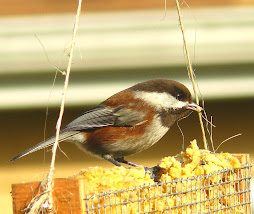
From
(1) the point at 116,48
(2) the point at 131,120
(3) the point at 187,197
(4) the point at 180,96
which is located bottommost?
(3) the point at 187,197

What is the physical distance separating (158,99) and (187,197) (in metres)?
0.84

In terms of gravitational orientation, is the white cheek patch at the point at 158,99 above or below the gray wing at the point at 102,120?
above

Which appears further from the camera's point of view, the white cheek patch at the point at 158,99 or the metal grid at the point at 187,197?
the white cheek patch at the point at 158,99

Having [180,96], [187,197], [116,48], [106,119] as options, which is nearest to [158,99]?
[180,96]

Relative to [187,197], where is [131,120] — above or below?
above

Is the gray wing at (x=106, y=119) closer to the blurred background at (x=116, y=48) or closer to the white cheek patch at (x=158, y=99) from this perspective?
the white cheek patch at (x=158, y=99)

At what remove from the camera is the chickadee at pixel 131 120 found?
3.27m

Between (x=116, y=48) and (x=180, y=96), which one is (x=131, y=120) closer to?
(x=180, y=96)

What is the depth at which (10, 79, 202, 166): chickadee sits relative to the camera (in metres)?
3.27

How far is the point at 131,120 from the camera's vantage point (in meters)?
3.29

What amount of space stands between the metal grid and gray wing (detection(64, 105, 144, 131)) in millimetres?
655

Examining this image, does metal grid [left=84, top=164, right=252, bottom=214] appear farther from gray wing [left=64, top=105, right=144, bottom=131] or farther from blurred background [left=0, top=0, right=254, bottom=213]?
blurred background [left=0, top=0, right=254, bottom=213]

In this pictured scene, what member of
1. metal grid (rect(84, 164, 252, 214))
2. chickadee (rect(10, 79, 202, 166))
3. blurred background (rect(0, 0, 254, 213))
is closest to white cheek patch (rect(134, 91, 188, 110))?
chickadee (rect(10, 79, 202, 166))

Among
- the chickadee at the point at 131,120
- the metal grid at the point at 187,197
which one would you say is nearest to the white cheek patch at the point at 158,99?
the chickadee at the point at 131,120
